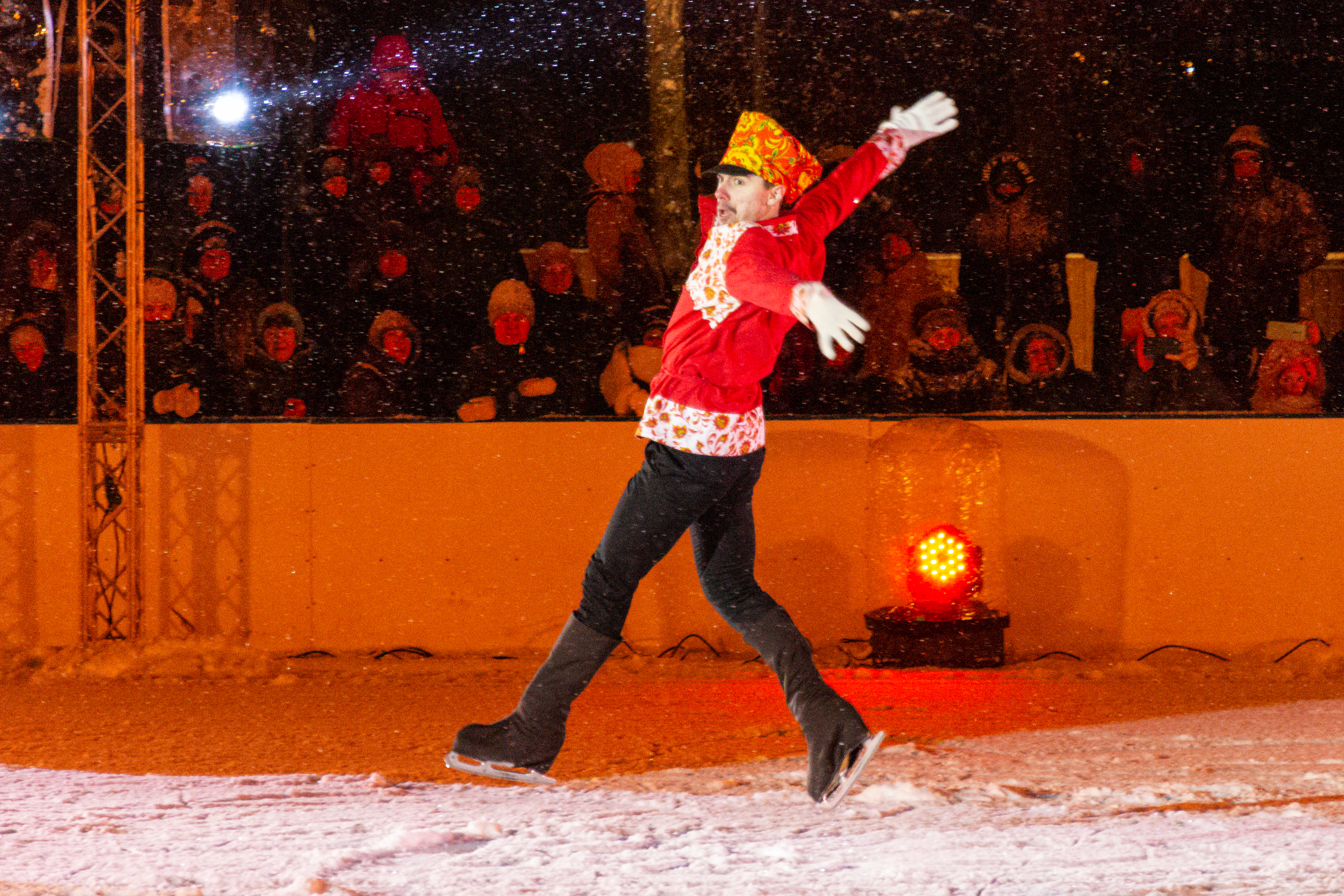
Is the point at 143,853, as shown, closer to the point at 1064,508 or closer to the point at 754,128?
the point at 754,128

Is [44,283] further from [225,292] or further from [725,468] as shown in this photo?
[725,468]

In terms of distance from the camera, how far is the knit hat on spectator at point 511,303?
6.88 metres

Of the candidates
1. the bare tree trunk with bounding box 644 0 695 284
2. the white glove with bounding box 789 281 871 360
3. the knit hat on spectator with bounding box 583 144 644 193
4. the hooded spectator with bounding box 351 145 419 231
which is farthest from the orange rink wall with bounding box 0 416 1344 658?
the white glove with bounding box 789 281 871 360

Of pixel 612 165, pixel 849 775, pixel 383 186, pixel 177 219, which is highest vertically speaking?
pixel 612 165

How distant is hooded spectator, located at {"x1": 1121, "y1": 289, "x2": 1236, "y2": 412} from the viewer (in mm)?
6512

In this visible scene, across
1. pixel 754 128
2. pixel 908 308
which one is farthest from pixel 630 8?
pixel 754 128

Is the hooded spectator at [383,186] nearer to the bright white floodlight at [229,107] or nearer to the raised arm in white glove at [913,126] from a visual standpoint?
the bright white floodlight at [229,107]

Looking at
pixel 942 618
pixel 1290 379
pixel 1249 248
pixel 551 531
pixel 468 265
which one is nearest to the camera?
pixel 942 618

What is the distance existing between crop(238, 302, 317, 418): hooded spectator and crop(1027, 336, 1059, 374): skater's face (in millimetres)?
3833

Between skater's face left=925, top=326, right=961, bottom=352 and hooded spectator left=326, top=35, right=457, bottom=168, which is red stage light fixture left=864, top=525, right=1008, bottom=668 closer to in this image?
skater's face left=925, top=326, right=961, bottom=352

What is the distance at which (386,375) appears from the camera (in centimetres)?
683

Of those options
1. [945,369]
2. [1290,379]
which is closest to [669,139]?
[945,369]

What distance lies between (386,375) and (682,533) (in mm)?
3982

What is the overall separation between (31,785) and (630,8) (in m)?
5.18
